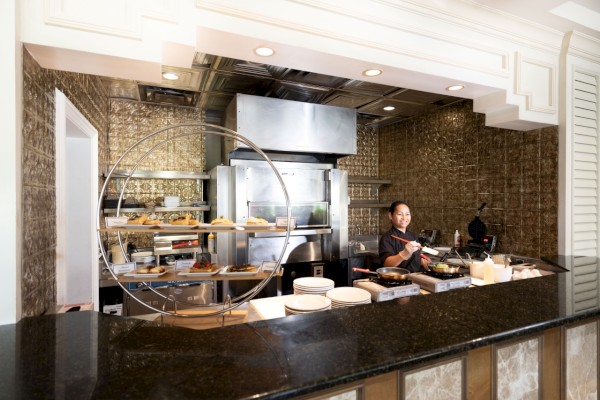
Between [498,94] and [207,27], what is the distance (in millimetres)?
2390

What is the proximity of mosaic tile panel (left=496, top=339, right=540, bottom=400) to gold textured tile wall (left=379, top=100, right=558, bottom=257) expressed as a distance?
204 centimetres

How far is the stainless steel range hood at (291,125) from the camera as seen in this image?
3.71 meters

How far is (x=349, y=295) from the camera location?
182cm

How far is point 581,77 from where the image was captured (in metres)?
2.98

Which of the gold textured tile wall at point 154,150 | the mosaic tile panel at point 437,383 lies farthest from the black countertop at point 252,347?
the gold textured tile wall at point 154,150

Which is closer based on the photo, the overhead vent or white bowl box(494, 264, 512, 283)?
white bowl box(494, 264, 512, 283)

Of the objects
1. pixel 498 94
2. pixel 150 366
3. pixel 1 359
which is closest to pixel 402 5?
pixel 498 94

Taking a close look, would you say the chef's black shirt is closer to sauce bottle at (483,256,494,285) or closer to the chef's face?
the chef's face

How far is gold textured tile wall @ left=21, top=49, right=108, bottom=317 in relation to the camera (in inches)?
57.2

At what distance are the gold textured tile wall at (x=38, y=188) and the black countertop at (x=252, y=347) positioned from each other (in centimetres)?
27

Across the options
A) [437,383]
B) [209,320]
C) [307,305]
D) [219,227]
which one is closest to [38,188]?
[219,227]

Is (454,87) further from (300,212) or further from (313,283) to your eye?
(300,212)

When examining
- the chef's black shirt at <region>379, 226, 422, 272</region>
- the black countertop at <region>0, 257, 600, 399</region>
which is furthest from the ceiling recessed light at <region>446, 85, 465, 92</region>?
the black countertop at <region>0, 257, 600, 399</region>

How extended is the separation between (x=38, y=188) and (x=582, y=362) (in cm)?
290
